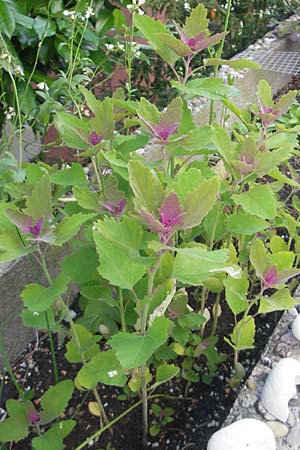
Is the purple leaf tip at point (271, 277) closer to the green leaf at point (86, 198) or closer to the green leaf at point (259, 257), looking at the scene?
the green leaf at point (259, 257)

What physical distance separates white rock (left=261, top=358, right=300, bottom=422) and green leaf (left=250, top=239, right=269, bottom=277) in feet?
0.55

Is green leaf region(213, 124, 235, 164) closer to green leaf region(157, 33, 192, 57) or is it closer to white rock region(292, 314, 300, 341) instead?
green leaf region(157, 33, 192, 57)

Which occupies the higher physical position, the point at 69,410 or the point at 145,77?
the point at 145,77

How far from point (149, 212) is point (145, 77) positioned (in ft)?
5.66

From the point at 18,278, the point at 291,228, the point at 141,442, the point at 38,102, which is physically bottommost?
the point at 141,442

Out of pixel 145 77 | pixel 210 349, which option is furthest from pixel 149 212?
pixel 145 77

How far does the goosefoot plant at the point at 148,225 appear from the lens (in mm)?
710

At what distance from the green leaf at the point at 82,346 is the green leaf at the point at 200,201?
405 mm

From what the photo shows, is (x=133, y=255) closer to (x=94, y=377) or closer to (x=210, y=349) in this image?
(x=94, y=377)

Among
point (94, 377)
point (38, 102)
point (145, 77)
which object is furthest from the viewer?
point (145, 77)

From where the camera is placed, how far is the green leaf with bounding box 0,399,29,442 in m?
0.97

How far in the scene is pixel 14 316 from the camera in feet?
4.38

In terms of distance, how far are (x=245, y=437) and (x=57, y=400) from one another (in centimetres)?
34

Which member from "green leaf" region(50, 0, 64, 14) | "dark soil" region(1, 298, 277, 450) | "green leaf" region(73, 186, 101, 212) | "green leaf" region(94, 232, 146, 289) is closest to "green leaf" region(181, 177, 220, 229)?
"green leaf" region(94, 232, 146, 289)
